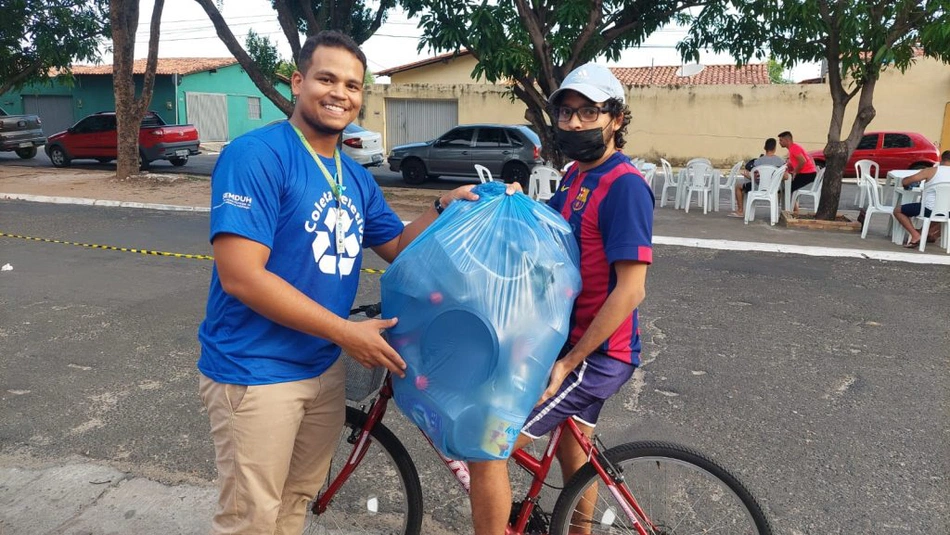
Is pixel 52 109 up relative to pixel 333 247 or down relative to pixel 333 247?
up

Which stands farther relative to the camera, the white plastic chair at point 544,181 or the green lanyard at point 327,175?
the white plastic chair at point 544,181

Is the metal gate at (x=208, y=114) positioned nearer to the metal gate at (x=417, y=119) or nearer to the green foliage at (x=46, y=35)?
the metal gate at (x=417, y=119)

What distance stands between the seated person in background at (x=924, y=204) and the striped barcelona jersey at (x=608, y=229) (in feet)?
26.9

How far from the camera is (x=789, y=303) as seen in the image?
20.5 ft

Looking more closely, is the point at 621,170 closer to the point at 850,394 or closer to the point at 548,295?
the point at 548,295

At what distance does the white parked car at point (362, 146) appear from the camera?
1784 cm

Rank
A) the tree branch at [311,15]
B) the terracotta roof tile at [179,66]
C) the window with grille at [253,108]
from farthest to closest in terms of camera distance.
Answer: the window with grille at [253,108] → the terracotta roof tile at [179,66] → the tree branch at [311,15]

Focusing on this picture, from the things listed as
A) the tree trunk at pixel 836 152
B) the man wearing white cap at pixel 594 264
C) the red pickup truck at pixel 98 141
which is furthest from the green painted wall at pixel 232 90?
the man wearing white cap at pixel 594 264

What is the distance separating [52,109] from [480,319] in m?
38.5

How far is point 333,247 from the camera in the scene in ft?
6.37

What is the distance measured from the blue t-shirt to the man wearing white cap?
62cm

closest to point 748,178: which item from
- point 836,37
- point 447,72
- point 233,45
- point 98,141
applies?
point 836,37

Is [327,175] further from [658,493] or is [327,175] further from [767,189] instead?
[767,189]

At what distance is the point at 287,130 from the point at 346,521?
1.48 m
